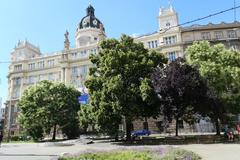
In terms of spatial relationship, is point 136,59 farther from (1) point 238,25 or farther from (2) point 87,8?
(2) point 87,8

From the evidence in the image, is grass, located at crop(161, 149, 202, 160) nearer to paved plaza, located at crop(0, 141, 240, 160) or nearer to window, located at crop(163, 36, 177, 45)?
paved plaza, located at crop(0, 141, 240, 160)

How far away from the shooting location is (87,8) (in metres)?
108

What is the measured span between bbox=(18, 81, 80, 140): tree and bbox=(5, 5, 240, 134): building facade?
410 centimetres

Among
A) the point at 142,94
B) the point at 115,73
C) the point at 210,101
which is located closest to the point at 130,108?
the point at 142,94

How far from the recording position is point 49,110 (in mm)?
52688

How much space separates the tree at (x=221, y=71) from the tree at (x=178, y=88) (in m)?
3.94

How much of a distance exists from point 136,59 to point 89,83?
6670mm

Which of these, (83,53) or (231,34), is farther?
(83,53)

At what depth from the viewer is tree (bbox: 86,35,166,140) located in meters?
31.7

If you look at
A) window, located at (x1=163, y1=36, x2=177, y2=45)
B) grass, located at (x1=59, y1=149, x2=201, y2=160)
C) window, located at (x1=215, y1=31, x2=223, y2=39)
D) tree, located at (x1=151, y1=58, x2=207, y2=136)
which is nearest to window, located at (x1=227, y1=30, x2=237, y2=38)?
window, located at (x1=215, y1=31, x2=223, y2=39)

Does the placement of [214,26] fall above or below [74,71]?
above

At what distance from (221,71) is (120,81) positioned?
1334 centimetres

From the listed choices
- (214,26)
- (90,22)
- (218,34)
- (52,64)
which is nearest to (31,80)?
(52,64)

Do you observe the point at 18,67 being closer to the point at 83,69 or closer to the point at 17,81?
the point at 17,81
